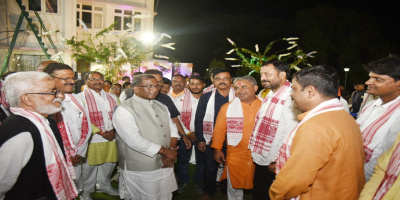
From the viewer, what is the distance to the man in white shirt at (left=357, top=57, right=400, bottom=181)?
8.21 ft

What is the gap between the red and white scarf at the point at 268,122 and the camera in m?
3.30

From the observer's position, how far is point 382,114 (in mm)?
2641

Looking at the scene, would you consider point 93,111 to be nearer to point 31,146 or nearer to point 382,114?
point 31,146

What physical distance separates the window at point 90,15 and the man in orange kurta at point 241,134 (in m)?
17.9

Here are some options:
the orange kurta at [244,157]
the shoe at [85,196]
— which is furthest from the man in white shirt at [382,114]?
the shoe at [85,196]

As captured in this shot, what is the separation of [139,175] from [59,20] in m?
16.2

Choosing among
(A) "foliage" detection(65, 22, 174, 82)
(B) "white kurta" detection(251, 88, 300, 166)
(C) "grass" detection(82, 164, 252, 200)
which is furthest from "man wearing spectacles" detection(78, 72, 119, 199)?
(A) "foliage" detection(65, 22, 174, 82)

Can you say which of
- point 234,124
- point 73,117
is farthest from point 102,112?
point 234,124

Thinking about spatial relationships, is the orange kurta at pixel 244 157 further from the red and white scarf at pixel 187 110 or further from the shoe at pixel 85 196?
the shoe at pixel 85 196

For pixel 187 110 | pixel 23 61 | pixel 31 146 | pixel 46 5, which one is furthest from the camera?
pixel 46 5

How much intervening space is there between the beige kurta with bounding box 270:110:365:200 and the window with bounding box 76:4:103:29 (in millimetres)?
19871

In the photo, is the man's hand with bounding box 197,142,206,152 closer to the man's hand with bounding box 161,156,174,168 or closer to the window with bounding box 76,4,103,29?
the man's hand with bounding box 161,156,174,168

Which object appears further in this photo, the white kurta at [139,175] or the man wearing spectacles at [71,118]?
the man wearing spectacles at [71,118]

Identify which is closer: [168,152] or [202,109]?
[168,152]
